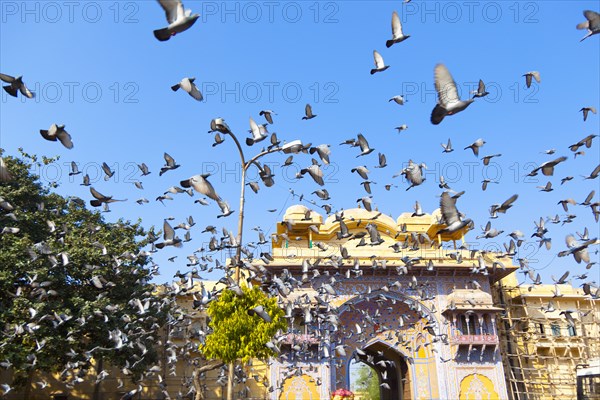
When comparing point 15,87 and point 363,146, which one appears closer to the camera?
point 15,87

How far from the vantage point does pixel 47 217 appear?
72.5 ft

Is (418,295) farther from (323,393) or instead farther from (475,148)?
(475,148)

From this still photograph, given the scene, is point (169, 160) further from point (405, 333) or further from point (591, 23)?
point (405, 333)

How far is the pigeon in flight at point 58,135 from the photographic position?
8.38 m

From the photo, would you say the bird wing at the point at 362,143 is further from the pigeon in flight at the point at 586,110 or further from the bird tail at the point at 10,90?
the bird tail at the point at 10,90

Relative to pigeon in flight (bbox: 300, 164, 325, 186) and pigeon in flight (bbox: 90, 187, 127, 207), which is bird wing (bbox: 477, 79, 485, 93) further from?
pigeon in flight (bbox: 90, 187, 127, 207)

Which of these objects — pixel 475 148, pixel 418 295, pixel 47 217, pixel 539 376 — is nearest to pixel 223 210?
pixel 475 148

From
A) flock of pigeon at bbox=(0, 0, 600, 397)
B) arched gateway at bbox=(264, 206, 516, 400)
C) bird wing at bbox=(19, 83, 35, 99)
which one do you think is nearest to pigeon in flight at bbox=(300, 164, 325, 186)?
flock of pigeon at bbox=(0, 0, 600, 397)

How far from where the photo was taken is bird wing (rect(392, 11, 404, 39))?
7.65 meters

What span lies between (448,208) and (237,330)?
20.1ft

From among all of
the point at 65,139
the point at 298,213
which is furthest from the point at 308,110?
the point at 298,213

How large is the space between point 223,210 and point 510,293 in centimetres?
2461

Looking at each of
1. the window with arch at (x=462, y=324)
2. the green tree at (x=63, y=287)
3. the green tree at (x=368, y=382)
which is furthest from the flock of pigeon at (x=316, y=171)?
the green tree at (x=368, y=382)

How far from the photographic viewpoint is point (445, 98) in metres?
6.98
